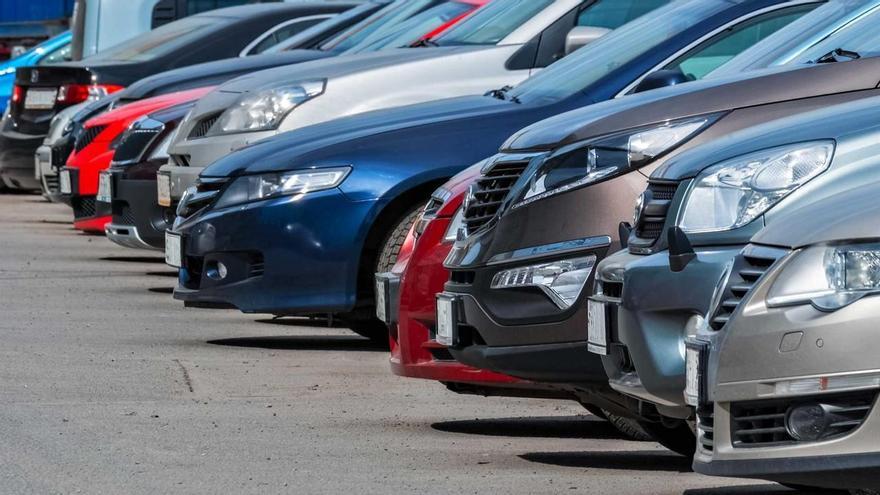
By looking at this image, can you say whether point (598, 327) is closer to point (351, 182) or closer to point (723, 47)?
point (723, 47)

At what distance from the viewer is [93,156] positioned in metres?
12.5

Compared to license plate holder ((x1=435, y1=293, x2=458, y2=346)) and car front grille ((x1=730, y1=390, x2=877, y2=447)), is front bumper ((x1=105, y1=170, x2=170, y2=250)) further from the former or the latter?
car front grille ((x1=730, y1=390, x2=877, y2=447))

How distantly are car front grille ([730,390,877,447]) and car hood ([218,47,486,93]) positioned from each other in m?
5.34

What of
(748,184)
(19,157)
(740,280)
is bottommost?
(19,157)

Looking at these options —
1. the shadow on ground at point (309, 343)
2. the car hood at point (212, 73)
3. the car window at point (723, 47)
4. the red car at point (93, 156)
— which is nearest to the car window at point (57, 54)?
the car hood at point (212, 73)

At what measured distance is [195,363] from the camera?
8.31 m

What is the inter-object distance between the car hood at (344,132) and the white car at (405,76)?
849 mm

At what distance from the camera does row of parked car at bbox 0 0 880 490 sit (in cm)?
417

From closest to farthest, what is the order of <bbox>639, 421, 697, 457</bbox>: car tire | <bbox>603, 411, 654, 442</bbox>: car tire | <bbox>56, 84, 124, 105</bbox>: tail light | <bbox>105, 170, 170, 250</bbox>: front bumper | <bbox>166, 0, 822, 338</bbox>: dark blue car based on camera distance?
<bbox>639, 421, 697, 457</bbox>: car tire < <bbox>603, 411, 654, 442</bbox>: car tire < <bbox>166, 0, 822, 338</bbox>: dark blue car < <bbox>105, 170, 170, 250</bbox>: front bumper < <bbox>56, 84, 124, 105</bbox>: tail light

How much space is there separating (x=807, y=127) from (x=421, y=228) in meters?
2.06

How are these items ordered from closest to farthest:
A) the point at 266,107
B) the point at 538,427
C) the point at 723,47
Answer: the point at 538,427 < the point at 723,47 < the point at 266,107

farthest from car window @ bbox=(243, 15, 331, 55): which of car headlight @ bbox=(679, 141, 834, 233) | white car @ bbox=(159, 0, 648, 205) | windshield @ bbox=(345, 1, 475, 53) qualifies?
car headlight @ bbox=(679, 141, 834, 233)

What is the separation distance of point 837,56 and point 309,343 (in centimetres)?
370

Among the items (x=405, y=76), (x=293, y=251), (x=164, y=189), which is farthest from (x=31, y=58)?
(x=293, y=251)
